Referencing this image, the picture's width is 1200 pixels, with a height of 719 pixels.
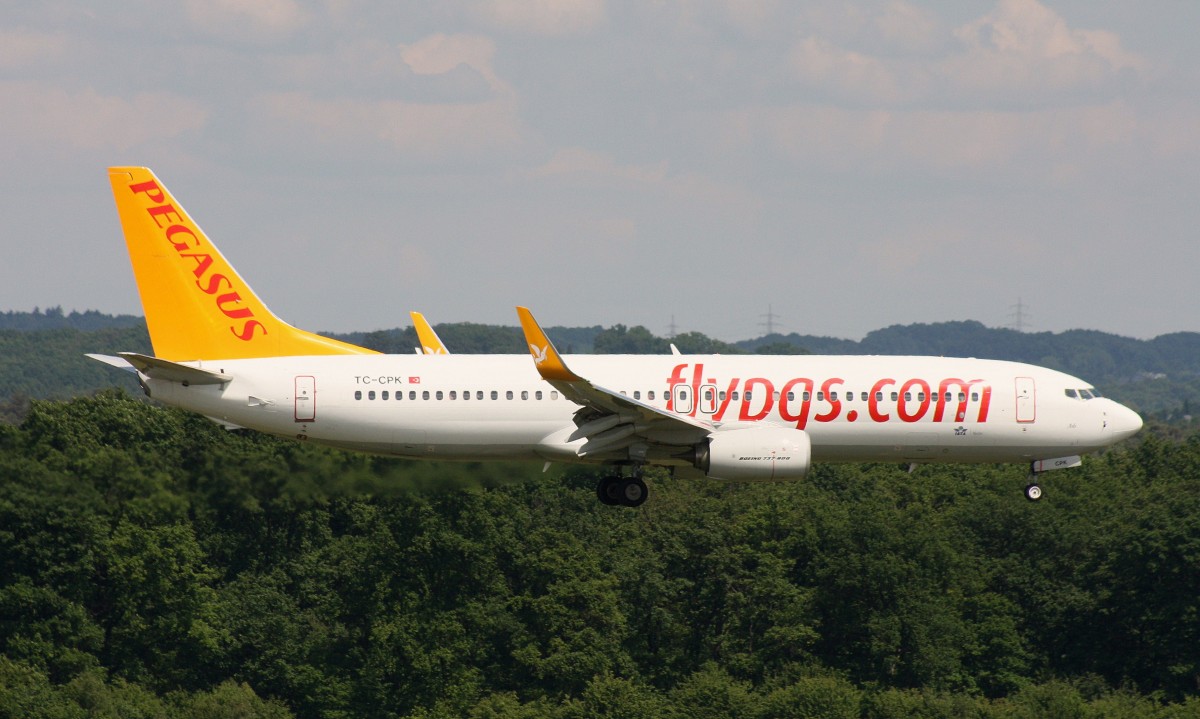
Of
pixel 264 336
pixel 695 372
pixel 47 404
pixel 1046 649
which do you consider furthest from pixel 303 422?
pixel 1046 649

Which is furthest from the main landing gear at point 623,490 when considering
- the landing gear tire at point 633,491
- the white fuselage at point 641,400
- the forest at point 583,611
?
the forest at point 583,611

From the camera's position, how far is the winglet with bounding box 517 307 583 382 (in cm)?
4384

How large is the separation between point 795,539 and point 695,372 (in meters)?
41.9

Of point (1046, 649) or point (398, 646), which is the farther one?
point (1046, 649)

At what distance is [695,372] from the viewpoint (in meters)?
49.3

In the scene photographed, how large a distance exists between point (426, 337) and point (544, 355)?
13.5 metres

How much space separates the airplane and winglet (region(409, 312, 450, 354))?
4.94m

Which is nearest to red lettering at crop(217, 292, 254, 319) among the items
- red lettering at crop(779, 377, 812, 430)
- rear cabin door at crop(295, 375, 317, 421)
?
rear cabin door at crop(295, 375, 317, 421)

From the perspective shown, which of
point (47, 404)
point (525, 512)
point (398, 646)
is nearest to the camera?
point (47, 404)

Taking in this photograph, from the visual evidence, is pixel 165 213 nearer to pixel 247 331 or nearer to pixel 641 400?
pixel 247 331

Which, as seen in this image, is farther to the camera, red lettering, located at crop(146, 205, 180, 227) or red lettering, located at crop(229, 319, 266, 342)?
red lettering, located at crop(146, 205, 180, 227)

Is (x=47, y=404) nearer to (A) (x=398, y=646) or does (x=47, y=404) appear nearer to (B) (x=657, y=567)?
(A) (x=398, y=646)

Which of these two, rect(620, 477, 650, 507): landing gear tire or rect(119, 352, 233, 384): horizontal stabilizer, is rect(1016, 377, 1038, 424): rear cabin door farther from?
rect(119, 352, 233, 384): horizontal stabilizer

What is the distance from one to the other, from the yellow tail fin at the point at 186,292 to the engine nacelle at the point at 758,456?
11543 millimetres
